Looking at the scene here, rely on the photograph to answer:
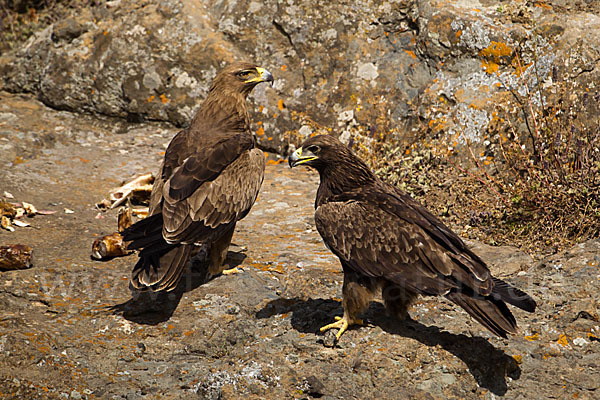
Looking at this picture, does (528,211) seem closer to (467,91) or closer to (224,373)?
(467,91)

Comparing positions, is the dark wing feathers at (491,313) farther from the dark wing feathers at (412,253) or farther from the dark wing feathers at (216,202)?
the dark wing feathers at (216,202)

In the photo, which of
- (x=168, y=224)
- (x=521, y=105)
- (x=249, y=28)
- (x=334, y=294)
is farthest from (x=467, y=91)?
(x=168, y=224)

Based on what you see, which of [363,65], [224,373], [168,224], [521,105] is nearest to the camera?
[224,373]

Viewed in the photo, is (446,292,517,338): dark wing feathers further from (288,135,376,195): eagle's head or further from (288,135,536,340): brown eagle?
(288,135,376,195): eagle's head

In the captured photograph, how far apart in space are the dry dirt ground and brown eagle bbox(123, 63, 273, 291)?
17.4 inches

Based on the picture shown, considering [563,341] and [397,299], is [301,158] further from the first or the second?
[563,341]

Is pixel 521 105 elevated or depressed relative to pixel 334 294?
elevated

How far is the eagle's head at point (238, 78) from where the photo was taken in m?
6.37

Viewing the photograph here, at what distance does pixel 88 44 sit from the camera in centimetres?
959

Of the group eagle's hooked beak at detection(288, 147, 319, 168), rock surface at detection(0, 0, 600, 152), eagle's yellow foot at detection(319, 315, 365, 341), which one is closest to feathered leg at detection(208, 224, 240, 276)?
eagle's hooked beak at detection(288, 147, 319, 168)

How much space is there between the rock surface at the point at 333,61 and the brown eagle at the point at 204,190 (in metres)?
2.32

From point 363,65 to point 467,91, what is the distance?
1473mm

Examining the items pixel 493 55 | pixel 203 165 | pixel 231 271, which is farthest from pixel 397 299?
pixel 493 55

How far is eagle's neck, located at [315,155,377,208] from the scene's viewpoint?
15.8 feet
